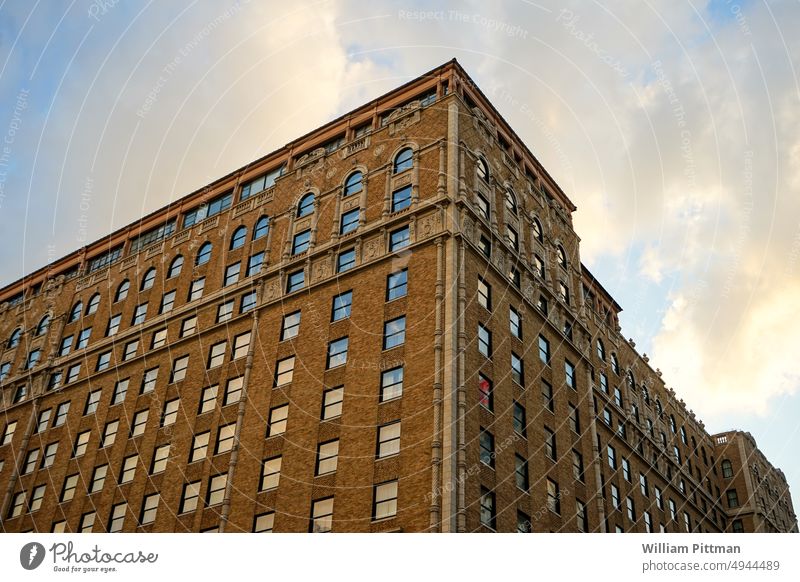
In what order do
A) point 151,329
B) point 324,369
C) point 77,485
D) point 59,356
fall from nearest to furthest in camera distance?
point 324,369 → point 77,485 → point 151,329 → point 59,356

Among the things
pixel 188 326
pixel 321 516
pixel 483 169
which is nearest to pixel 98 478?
pixel 188 326

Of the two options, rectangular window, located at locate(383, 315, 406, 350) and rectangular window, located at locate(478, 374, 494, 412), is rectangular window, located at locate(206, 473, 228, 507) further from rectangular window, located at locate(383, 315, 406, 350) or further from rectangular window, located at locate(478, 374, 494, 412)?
rectangular window, located at locate(478, 374, 494, 412)

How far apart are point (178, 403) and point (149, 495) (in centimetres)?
567

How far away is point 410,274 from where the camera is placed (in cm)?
4281

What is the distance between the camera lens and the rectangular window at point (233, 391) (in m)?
46.1

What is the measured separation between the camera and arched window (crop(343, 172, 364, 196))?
4984cm

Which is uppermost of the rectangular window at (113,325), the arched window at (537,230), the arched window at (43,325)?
the arched window at (537,230)

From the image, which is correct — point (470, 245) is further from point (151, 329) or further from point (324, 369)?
point (151, 329)

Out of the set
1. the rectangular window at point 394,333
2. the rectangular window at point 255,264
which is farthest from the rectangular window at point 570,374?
the rectangular window at point 255,264

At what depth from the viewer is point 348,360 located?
41750 mm

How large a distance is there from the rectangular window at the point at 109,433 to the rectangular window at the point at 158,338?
5.56 m

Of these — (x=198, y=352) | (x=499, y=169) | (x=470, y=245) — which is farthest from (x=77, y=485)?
(x=499, y=169)

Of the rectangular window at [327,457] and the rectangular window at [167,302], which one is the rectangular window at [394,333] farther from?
the rectangular window at [167,302]

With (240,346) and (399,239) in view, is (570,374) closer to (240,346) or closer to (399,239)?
(399,239)
